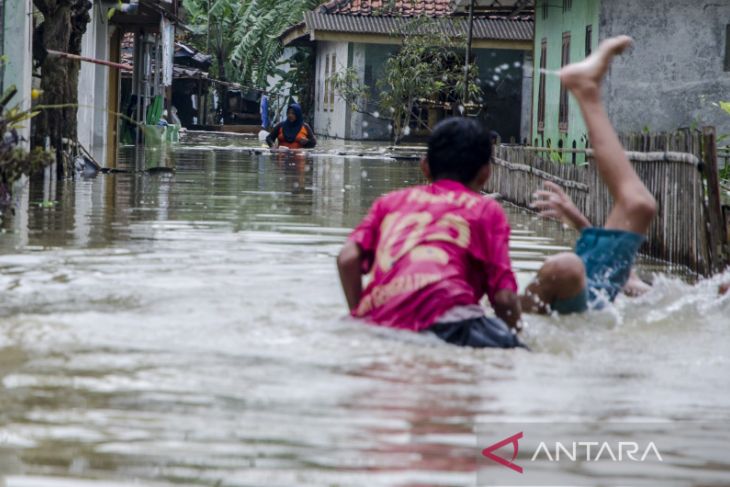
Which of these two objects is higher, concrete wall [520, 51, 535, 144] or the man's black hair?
concrete wall [520, 51, 535, 144]

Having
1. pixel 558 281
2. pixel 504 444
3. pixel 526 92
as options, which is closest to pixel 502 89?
pixel 526 92

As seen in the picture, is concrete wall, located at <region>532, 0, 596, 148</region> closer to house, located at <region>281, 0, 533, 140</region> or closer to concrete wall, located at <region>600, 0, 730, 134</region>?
concrete wall, located at <region>600, 0, 730, 134</region>

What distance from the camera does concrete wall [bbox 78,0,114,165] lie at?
22.9 m

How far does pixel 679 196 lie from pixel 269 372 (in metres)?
5.51

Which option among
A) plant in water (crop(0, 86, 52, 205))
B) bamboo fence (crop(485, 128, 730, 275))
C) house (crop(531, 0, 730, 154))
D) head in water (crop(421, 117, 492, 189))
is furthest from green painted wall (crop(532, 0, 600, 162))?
head in water (crop(421, 117, 492, 189))

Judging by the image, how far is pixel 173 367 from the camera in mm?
5199

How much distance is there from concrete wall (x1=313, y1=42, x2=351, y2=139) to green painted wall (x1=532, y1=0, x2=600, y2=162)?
1362cm

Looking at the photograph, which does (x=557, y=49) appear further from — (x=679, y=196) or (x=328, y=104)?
(x=328, y=104)

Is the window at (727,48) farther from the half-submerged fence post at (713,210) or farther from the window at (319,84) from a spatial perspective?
the window at (319,84)

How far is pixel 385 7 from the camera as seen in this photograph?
130 ft

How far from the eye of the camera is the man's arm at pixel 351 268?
5.85 m

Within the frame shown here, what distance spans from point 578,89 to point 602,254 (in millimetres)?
789

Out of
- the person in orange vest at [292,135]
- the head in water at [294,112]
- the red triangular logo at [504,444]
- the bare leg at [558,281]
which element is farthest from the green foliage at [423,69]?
the red triangular logo at [504,444]

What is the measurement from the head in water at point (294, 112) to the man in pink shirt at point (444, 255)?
23033mm
